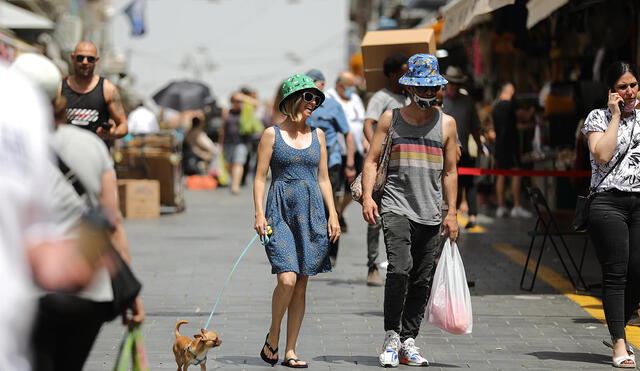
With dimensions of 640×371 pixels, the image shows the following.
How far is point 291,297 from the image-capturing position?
724cm

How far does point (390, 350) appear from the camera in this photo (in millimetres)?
7293

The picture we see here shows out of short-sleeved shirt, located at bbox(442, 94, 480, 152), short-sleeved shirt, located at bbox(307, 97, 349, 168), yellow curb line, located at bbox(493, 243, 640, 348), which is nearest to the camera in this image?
yellow curb line, located at bbox(493, 243, 640, 348)

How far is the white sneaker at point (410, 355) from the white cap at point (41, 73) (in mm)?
3565

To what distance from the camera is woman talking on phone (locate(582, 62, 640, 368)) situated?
7301mm

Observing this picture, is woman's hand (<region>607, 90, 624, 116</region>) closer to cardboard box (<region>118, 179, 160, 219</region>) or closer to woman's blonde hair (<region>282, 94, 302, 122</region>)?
woman's blonde hair (<region>282, 94, 302, 122</region>)

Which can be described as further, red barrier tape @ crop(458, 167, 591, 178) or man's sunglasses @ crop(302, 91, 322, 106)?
red barrier tape @ crop(458, 167, 591, 178)

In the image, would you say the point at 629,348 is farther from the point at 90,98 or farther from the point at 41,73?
the point at 90,98

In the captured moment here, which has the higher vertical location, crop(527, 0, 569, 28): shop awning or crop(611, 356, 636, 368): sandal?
crop(527, 0, 569, 28): shop awning

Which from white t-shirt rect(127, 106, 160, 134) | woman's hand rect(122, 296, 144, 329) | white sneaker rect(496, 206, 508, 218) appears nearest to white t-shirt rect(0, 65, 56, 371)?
woman's hand rect(122, 296, 144, 329)

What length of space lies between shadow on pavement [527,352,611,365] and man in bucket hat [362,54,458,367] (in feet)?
2.59

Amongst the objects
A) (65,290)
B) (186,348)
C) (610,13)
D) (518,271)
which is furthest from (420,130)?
(610,13)

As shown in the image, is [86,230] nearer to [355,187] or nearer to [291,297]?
[291,297]

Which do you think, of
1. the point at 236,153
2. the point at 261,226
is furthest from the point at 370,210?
the point at 236,153

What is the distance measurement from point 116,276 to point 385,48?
6573 millimetres
